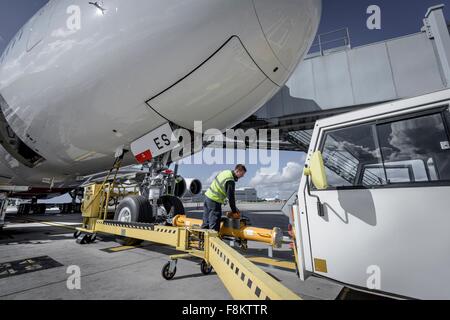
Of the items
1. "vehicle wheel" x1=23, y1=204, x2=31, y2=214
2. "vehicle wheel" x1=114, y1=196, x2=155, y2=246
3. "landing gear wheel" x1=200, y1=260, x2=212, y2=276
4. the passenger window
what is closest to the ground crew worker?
"landing gear wheel" x1=200, y1=260, x2=212, y2=276

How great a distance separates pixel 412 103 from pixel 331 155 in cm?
73

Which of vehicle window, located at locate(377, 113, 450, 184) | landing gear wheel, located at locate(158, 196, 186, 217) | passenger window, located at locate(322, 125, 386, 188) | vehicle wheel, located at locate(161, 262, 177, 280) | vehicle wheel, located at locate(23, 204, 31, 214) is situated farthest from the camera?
vehicle wheel, located at locate(23, 204, 31, 214)

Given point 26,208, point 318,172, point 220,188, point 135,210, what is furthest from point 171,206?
point 26,208

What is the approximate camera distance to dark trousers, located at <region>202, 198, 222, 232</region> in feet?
10.8

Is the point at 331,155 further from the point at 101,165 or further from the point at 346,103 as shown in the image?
the point at 346,103

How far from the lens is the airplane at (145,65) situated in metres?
2.36

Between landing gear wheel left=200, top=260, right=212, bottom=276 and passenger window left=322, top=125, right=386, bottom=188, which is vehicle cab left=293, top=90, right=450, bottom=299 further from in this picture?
landing gear wheel left=200, top=260, right=212, bottom=276

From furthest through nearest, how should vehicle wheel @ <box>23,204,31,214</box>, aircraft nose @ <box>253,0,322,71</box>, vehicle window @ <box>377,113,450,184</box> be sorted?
vehicle wheel @ <box>23,204,31,214</box>, aircraft nose @ <box>253,0,322,71</box>, vehicle window @ <box>377,113,450,184</box>

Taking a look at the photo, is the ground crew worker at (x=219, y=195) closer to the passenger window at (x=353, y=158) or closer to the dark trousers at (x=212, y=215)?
the dark trousers at (x=212, y=215)

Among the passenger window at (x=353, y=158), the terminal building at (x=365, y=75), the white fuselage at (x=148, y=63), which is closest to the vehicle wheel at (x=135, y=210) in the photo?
the white fuselage at (x=148, y=63)

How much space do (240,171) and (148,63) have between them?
187cm

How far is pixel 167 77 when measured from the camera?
8.59 feet

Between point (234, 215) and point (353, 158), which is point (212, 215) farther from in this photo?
point (353, 158)
